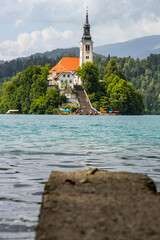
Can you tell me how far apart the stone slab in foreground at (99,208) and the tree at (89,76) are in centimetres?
15171

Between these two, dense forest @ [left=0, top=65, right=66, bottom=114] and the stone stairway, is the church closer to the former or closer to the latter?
dense forest @ [left=0, top=65, right=66, bottom=114]

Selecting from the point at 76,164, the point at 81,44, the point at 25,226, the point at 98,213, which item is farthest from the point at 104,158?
the point at 81,44

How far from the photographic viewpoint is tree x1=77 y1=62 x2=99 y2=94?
516ft

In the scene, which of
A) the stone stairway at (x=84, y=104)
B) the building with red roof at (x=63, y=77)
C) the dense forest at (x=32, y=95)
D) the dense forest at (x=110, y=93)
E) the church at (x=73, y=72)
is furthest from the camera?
the church at (x=73, y=72)

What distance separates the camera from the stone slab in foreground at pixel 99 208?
13.1 feet

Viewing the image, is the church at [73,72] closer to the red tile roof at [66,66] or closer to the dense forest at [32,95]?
the red tile roof at [66,66]

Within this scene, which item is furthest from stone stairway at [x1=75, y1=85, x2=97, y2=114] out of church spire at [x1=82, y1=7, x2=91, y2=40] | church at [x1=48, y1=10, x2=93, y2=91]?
church spire at [x1=82, y1=7, x2=91, y2=40]

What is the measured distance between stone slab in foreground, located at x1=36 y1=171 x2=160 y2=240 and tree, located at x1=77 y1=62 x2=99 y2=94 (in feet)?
498

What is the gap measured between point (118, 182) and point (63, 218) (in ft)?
6.59

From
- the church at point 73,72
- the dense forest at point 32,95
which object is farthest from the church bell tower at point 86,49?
the dense forest at point 32,95

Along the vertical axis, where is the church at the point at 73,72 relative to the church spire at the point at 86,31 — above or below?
below

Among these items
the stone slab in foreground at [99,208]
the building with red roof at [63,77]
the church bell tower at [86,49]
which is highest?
the church bell tower at [86,49]

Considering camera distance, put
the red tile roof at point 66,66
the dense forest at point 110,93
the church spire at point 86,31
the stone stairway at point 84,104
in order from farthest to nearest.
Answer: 1. the red tile roof at point 66,66
2. the church spire at point 86,31
3. the dense forest at point 110,93
4. the stone stairway at point 84,104

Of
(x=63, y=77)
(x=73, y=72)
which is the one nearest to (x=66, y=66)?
(x=73, y=72)
